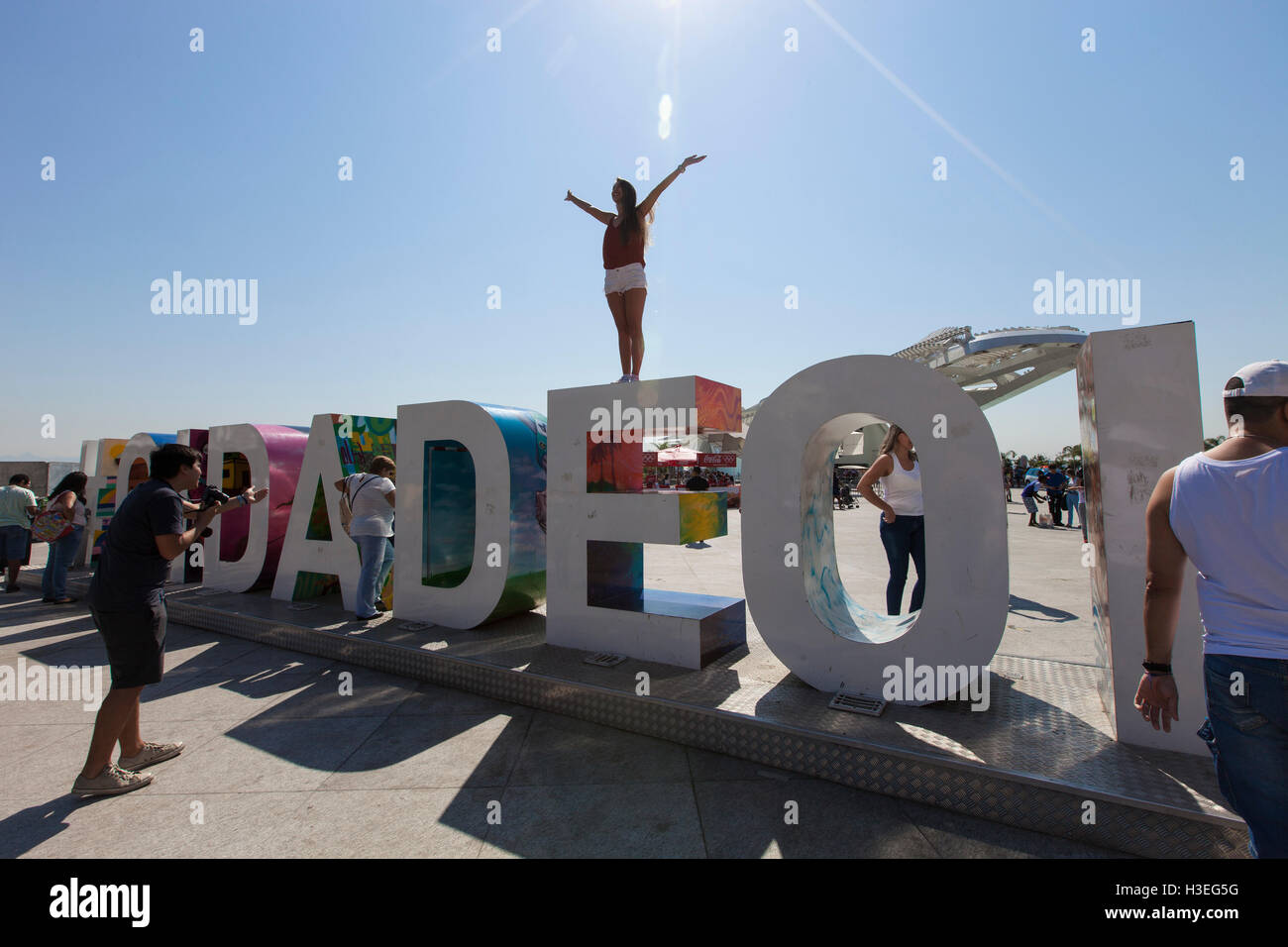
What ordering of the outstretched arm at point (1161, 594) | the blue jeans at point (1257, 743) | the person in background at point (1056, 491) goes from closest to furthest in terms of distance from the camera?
the blue jeans at point (1257, 743)
the outstretched arm at point (1161, 594)
the person in background at point (1056, 491)

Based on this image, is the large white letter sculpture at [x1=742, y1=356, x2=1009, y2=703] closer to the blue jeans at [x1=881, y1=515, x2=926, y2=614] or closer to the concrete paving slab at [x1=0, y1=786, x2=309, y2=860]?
the blue jeans at [x1=881, y1=515, x2=926, y2=614]

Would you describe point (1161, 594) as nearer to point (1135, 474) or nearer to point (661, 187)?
point (1135, 474)

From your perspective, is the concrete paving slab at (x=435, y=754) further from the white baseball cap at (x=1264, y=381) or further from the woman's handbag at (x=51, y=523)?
the woman's handbag at (x=51, y=523)

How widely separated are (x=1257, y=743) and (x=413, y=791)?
11.1 feet

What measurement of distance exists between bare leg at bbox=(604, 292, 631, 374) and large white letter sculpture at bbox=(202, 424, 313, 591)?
14.3 feet

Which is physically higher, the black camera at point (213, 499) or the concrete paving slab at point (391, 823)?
the black camera at point (213, 499)

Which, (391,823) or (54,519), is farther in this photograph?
(54,519)

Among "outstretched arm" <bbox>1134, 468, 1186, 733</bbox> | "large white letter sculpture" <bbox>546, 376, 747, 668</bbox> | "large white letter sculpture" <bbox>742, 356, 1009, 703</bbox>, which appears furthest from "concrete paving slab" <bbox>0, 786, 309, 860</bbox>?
"outstretched arm" <bbox>1134, 468, 1186, 733</bbox>

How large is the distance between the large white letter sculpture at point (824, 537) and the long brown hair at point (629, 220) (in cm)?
206

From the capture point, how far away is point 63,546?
8055 mm

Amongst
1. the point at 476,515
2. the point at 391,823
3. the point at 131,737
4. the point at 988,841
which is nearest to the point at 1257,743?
the point at 988,841

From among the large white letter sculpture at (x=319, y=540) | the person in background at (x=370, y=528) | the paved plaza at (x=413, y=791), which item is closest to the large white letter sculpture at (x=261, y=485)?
the large white letter sculpture at (x=319, y=540)

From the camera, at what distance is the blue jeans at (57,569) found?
25.8 feet
